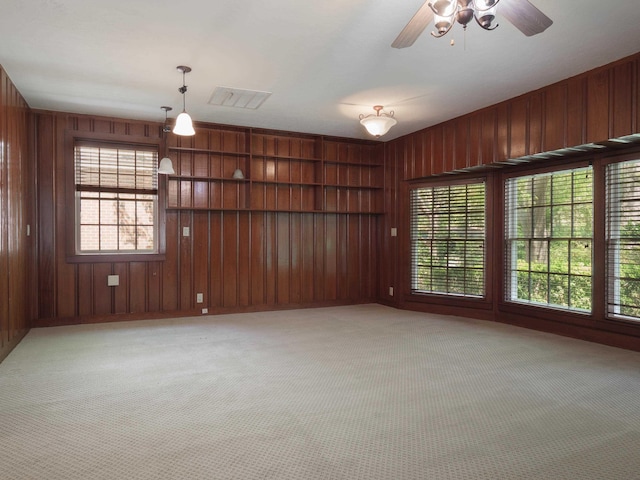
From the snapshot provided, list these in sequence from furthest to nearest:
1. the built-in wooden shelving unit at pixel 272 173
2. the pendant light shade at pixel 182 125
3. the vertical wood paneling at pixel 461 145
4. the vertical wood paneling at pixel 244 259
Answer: the vertical wood paneling at pixel 244 259
the built-in wooden shelving unit at pixel 272 173
the vertical wood paneling at pixel 461 145
the pendant light shade at pixel 182 125

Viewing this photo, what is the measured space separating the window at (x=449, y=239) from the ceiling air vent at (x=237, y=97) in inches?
112

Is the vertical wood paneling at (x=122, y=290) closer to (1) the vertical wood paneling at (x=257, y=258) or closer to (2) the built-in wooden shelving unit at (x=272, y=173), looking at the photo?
(2) the built-in wooden shelving unit at (x=272, y=173)

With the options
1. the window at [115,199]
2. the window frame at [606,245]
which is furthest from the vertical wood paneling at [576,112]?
the window at [115,199]

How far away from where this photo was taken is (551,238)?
481 centimetres

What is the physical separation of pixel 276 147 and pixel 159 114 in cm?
→ 171

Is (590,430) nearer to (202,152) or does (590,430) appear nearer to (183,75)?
(183,75)

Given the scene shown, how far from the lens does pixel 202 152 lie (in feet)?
19.0

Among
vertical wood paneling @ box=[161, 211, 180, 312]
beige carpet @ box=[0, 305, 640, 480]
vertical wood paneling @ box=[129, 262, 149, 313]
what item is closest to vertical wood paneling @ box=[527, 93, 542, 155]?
beige carpet @ box=[0, 305, 640, 480]

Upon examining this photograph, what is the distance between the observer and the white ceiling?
9.43 feet

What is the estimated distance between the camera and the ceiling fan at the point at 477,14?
2.15m

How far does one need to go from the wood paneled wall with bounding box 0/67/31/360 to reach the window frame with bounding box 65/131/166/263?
430mm

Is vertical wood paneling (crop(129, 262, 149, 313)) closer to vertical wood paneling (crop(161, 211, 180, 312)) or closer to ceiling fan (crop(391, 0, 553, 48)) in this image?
vertical wood paneling (crop(161, 211, 180, 312))

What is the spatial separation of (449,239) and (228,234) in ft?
10.5

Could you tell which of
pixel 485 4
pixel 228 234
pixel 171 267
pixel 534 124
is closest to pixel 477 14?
pixel 485 4
